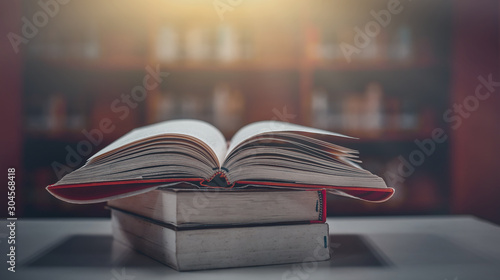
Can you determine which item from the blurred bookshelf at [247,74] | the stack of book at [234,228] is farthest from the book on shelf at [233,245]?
the blurred bookshelf at [247,74]

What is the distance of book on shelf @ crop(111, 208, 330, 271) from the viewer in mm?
482

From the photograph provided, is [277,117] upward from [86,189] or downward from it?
upward

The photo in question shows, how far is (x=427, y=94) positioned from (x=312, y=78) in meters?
0.63

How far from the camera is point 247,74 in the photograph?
261cm

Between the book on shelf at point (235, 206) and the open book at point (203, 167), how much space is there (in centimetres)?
1

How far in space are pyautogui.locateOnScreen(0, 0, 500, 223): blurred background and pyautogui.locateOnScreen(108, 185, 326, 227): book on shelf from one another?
182cm

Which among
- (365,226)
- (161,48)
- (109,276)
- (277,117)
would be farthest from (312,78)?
(109,276)

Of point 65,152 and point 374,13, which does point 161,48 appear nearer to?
point 65,152

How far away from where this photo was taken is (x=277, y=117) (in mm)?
2623

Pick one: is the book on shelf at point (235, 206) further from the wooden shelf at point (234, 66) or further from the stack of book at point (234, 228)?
the wooden shelf at point (234, 66)

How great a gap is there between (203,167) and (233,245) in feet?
0.29

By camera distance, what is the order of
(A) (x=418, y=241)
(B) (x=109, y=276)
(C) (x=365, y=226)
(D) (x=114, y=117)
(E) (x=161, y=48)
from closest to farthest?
(B) (x=109, y=276) → (A) (x=418, y=241) → (C) (x=365, y=226) → (E) (x=161, y=48) → (D) (x=114, y=117)

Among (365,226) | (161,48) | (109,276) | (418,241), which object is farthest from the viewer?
(161,48)

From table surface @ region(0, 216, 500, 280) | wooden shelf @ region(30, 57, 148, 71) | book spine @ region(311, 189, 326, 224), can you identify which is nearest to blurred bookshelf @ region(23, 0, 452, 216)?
wooden shelf @ region(30, 57, 148, 71)
